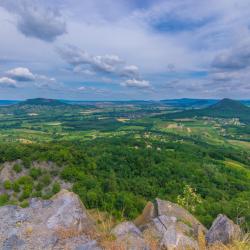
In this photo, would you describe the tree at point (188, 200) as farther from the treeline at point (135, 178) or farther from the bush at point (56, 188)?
the bush at point (56, 188)

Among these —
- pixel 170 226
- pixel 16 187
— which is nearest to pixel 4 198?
pixel 16 187

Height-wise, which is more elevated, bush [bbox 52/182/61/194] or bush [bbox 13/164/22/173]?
bush [bbox 13/164/22/173]

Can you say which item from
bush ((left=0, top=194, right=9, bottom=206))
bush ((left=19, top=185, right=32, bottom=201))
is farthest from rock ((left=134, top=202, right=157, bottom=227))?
bush ((left=0, top=194, right=9, bottom=206))

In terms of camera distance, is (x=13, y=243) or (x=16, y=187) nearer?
(x=13, y=243)

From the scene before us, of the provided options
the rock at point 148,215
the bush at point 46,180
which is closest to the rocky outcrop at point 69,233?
the rock at point 148,215

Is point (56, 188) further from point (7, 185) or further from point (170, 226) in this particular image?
point (170, 226)

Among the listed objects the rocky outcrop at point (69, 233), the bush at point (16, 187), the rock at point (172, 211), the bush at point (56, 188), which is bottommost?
the bush at point (56, 188)

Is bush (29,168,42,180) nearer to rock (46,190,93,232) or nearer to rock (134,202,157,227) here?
rock (134,202,157,227)

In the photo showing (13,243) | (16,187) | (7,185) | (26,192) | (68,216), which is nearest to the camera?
(13,243)
